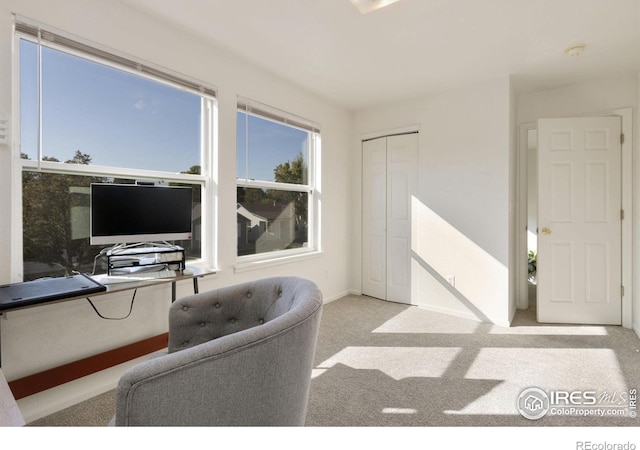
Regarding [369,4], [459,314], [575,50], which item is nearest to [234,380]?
[369,4]

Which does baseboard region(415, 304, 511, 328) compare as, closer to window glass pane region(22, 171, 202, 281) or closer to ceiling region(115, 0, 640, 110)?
ceiling region(115, 0, 640, 110)

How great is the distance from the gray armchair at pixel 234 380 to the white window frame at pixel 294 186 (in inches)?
76.2

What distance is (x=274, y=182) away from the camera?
3.39m

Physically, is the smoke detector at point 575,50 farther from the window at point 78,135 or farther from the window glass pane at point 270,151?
the window at point 78,135

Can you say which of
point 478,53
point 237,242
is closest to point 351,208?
point 237,242

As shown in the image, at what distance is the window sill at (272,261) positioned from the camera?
9.65ft

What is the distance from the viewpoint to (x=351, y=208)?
4379 mm

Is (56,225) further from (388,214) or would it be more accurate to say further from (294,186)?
(388,214)

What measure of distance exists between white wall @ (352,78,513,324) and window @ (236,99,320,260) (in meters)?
1.24

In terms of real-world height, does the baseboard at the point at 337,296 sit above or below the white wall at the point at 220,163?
below

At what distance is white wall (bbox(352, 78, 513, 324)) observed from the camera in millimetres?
3180
